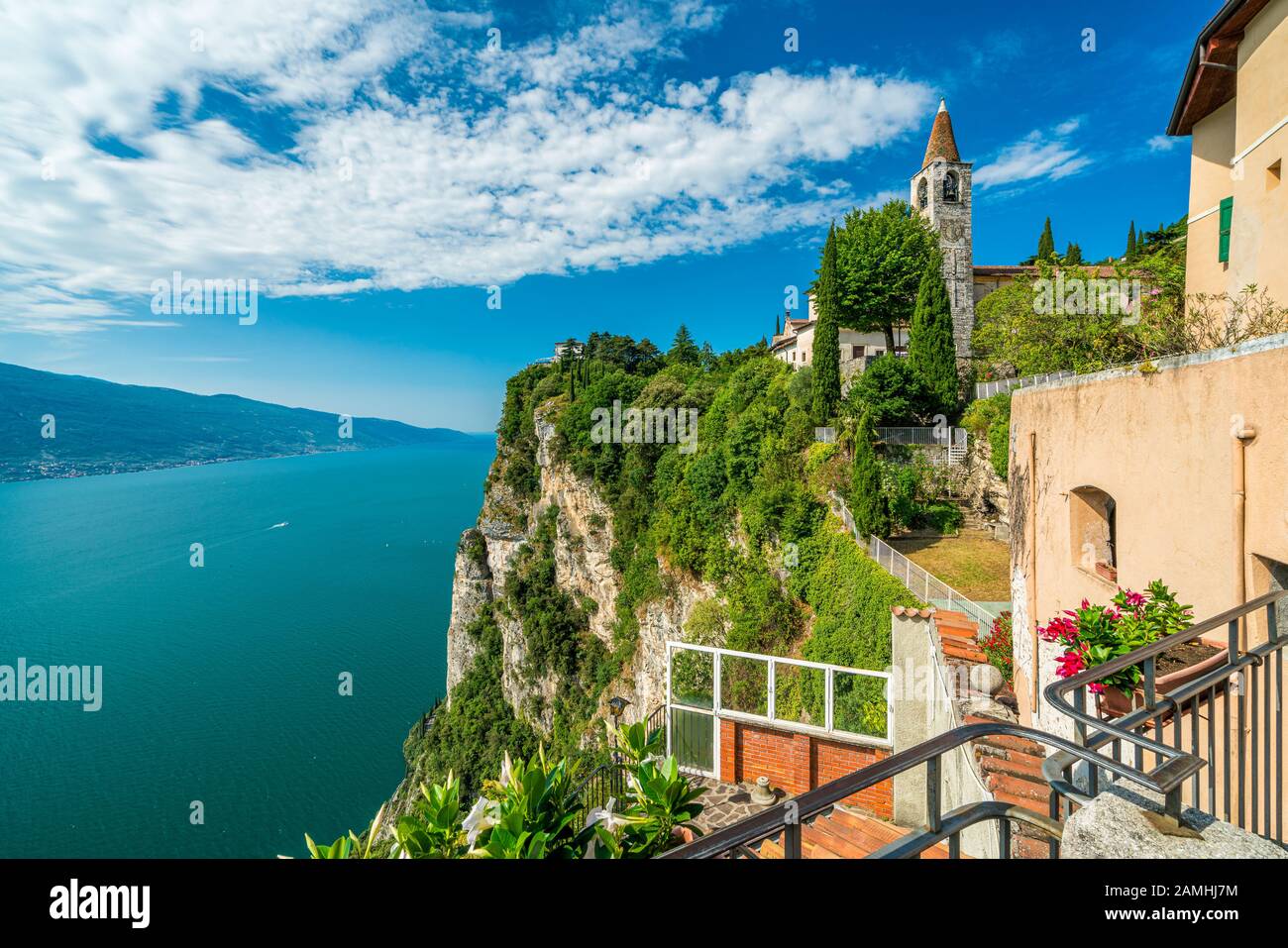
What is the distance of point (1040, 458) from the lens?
283 inches

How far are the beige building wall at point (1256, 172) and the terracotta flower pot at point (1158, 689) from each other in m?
5.25

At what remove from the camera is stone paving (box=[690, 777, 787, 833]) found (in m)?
7.62

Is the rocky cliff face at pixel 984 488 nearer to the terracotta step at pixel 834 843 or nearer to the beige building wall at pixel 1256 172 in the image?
the beige building wall at pixel 1256 172

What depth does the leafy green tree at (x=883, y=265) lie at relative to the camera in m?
29.4

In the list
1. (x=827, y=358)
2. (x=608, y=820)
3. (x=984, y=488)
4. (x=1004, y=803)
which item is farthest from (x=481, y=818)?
(x=827, y=358)

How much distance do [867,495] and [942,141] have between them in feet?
82.8

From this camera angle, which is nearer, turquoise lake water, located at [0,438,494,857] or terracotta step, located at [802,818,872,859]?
terracotta step, located at [802,818,872,859]

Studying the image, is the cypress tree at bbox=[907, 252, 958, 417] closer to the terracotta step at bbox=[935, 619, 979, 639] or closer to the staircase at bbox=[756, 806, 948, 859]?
the terracotta step at bbox=[935, 619, 979, 639]

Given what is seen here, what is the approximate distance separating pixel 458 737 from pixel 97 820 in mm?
23381

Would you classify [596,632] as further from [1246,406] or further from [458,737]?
[1246,406]

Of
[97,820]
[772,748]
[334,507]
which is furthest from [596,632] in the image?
[334,507]

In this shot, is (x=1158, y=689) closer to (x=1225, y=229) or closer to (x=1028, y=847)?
(x=1028, y=847)

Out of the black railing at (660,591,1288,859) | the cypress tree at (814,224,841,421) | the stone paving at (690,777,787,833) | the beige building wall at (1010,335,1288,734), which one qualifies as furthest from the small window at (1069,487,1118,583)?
the cypress tree at (814,224,841,421)
